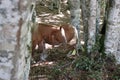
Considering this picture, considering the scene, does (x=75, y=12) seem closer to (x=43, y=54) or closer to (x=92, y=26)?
(x=43, y=54)

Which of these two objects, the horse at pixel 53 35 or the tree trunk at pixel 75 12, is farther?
the tree trunk at pixel 75 12

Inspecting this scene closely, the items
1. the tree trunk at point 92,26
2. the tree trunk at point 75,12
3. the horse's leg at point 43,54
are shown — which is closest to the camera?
the tree trunk at point 92,26

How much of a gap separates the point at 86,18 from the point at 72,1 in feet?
4.98

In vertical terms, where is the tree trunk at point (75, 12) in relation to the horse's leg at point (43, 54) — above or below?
above

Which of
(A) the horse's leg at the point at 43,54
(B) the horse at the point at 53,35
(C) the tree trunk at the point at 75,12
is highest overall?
(C) the tree trunk at the point at 75,12

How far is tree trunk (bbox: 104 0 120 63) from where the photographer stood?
590 cm

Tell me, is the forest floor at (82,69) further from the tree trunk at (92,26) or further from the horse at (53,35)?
the horse at (53,35)

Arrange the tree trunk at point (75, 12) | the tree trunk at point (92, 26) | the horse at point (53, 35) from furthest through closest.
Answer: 1. the tree trunk at point (75, 12)
2. the horse at point (53, 35)
3. the tree trunk at point (92, 26)

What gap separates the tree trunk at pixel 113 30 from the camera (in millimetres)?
5898

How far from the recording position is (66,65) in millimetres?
6422

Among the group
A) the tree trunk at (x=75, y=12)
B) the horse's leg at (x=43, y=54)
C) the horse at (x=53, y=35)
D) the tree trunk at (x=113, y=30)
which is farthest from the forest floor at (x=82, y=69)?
the tree trunk at (x=75, y=12)

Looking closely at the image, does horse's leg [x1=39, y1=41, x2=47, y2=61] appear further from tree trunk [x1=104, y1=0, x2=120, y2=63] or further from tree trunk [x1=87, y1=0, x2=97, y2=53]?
tree trunk [x1=104, y1=0, x2=120, y2=63]

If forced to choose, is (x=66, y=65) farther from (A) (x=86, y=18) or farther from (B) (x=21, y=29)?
(B) (x=21, y=29)

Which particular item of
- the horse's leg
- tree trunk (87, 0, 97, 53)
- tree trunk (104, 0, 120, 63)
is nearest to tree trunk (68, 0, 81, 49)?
the horse's leg
